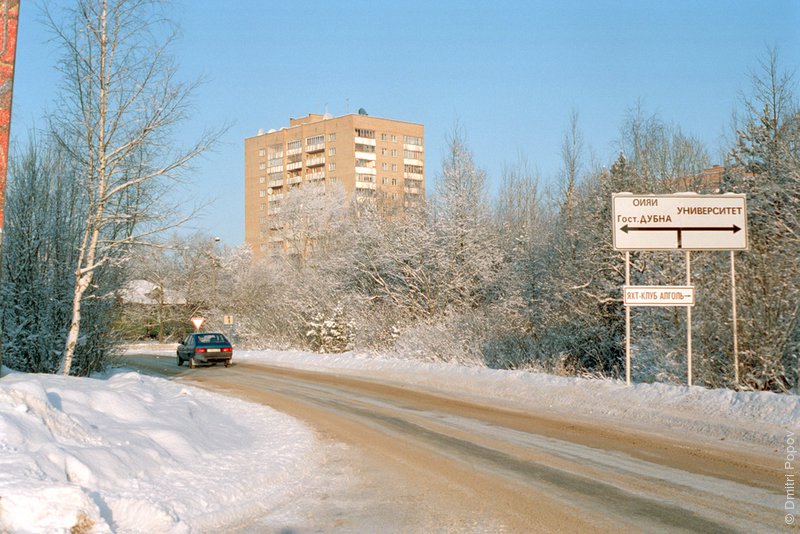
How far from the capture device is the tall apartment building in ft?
336

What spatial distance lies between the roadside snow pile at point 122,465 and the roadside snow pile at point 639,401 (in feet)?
20.4

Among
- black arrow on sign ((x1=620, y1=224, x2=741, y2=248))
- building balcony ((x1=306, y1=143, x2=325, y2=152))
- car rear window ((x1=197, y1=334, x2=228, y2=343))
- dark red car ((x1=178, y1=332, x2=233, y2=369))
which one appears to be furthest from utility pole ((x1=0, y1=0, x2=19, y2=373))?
building balcony ((x1=306, y1=143, x2=325, y2=152))

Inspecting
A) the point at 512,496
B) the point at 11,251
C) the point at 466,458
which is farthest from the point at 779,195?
the point at 11,251

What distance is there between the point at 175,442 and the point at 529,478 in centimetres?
455

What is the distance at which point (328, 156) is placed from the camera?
10400cm

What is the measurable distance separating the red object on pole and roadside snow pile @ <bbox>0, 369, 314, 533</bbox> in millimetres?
3161

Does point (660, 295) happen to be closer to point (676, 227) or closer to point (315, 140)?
point (676, 227)

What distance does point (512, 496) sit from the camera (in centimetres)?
775

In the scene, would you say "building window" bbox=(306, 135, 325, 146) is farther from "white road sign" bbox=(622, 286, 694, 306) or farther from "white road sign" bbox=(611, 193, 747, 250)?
"white road sign" bbox=(622, 286, 694, 306)

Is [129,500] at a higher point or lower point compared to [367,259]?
lower

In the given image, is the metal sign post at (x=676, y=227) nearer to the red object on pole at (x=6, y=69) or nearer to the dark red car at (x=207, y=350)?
the red object on pole at (x=6, y=69)

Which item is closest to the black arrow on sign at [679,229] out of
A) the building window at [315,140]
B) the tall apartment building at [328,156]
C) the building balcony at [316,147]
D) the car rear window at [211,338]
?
the car rear window at [211,338]

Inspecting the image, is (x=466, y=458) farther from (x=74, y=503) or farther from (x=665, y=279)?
(x=665, y=279)

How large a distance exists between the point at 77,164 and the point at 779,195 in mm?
16964
